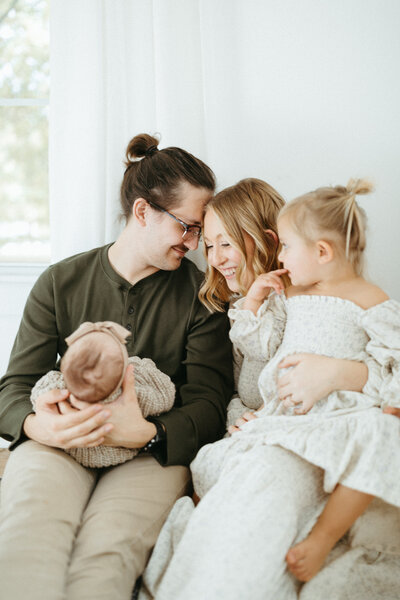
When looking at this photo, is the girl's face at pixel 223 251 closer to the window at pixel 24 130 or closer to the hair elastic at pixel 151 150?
the hair elastic at pixel 151 150

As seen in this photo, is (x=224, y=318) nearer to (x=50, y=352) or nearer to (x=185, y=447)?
(x=185, y=447)

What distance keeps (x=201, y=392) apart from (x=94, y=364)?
47cm

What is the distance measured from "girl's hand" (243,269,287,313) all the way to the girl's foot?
68 centimetres

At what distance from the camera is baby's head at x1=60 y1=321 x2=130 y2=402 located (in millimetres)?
1174

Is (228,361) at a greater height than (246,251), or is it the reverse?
(246,251)

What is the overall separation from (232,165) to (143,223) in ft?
1.50

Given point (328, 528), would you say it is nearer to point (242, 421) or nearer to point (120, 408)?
point (242, 421)

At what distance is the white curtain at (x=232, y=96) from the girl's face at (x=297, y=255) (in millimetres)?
508

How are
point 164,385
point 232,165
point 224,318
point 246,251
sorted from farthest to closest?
1. point 232,165
2. point 224,318
3. point 246,251
4. point 164,385

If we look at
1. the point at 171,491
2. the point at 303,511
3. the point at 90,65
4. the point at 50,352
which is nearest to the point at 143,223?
the point at 50,352

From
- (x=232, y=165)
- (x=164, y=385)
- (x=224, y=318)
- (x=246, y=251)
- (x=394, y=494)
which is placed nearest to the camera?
(x=394, y=494)

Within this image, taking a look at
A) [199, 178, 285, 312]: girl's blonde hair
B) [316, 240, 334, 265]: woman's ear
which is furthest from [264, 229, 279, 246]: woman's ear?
[316, 240, 334, 265]: woman's ear

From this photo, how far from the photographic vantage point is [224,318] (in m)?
1.68

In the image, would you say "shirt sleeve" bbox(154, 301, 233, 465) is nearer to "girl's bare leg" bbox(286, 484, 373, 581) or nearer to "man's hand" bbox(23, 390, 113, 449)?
"man's hand" bbox(23, 390, 113, 449)
